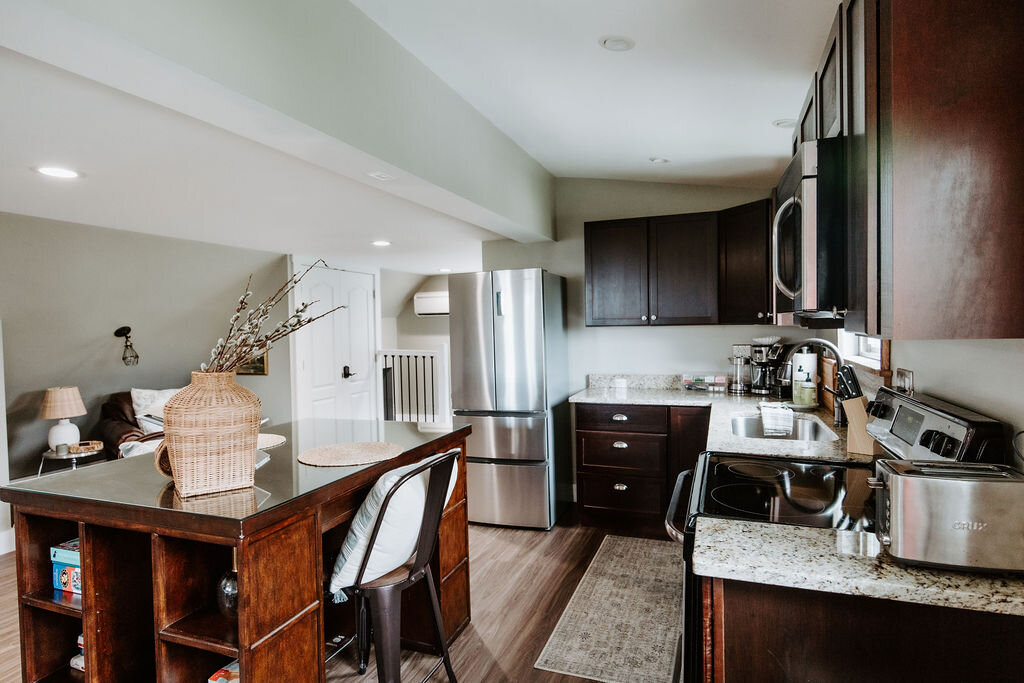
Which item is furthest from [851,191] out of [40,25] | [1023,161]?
[40,25]

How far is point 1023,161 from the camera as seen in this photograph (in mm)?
962

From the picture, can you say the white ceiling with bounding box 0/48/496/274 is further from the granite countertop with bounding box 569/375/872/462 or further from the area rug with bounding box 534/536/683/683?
the area rug with bounding box 534/536/683/683

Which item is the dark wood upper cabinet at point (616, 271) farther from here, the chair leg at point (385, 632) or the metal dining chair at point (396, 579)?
the chair leg at point (385, 632)

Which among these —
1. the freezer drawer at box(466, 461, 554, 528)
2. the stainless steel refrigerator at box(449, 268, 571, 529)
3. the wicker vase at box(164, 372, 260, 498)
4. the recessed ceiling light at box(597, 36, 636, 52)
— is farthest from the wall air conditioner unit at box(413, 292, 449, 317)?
the wicker vase at box(164, 372, 260, 498)

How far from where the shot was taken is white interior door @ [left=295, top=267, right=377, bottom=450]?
5801 millimetres

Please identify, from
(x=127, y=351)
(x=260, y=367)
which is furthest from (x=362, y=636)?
(x=260, y=367)

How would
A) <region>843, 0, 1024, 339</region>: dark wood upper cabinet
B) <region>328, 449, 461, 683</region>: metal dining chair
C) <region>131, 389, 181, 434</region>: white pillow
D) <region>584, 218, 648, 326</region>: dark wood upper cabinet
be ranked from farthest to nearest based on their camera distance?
<region>131, 389, 181, 434</region>: white pillow → <region>584, 218, 648, 326</region>: dark wood upper cabinet → <region>328, 449, 461, 683</region>: metal dining chair → <region>843, 0, 1024, 339</region>: dark wood upper cabinet

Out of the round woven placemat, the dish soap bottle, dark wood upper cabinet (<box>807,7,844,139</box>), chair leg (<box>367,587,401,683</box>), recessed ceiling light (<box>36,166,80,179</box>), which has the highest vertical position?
recessed ceiling light (<box>36,166,80,179</box>)

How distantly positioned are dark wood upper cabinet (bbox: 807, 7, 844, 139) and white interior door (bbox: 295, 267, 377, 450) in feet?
15.0

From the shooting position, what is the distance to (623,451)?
3730 mm

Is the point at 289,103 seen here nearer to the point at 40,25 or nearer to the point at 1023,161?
the point at 40,25

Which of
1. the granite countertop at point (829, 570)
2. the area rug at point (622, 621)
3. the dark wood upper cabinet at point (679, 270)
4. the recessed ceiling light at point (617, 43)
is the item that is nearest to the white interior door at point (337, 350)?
the dark wood upper cabinet at point (679, 270)

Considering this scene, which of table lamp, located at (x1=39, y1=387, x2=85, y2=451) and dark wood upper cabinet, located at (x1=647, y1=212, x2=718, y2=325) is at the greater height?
dark wood upper cabinet, located at (x1=647, y1=212, x2=718, y2=325)

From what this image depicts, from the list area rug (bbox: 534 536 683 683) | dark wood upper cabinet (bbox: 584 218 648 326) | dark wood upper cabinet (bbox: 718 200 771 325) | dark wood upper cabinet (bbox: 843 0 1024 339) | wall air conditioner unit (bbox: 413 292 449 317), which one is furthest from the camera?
wall air conditioner unit (bbox: 413 292 449 317)
